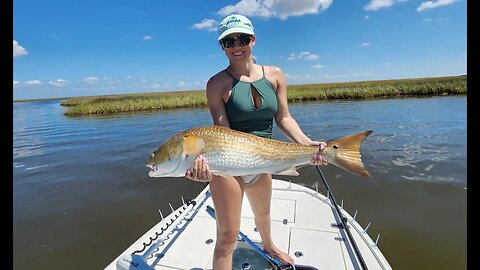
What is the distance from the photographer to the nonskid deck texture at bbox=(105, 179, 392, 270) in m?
3.51

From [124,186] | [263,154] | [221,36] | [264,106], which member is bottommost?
[124,186]

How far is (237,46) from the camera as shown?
2.72 meters

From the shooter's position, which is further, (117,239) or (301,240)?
(117,239)

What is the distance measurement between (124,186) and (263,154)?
7.66 metres

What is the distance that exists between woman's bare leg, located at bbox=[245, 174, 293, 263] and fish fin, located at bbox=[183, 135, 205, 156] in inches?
30.6

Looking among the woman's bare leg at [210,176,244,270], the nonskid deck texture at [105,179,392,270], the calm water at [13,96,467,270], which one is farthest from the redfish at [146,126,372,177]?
the calm water at [13,96,467,270]

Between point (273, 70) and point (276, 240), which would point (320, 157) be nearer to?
point (273, 70)

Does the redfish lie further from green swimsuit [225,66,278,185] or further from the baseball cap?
the baseball cap

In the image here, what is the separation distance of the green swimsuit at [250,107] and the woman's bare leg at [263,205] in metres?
0.55

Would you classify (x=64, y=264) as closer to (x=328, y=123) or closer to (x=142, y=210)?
(x=142, y=210)

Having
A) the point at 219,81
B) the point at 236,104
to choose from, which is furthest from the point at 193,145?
the point at 219,81

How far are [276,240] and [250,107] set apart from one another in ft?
7.59
